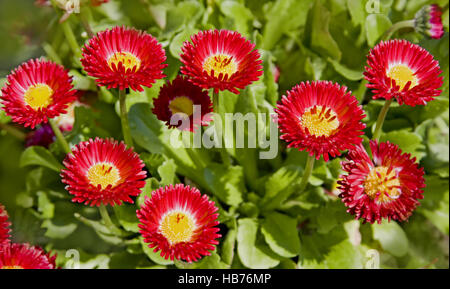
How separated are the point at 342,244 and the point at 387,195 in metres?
0.58

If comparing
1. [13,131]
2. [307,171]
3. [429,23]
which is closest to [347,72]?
[429,23]

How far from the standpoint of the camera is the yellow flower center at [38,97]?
138cm

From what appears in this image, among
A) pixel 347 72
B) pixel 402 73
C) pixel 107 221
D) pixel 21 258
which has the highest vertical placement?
pixel 347 72

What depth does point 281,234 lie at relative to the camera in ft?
5.61

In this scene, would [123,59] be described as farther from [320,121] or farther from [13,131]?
[13,131]

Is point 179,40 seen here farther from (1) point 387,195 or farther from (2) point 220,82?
(1) point 387,195

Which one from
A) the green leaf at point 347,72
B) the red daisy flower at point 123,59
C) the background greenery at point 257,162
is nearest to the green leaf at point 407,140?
the background greenery at point 257,162

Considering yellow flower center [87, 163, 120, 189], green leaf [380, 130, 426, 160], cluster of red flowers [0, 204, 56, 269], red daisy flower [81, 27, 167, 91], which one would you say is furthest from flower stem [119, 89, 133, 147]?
green leaf [380, 130, 426, 160]

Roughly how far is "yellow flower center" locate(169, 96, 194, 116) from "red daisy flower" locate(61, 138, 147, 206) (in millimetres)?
211

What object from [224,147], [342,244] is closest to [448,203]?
[342,244]

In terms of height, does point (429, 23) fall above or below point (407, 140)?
above

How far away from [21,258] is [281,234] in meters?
0.86

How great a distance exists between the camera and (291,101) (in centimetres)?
136

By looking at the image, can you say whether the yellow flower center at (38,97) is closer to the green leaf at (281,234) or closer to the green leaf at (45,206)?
the green leaf at (45,206)
